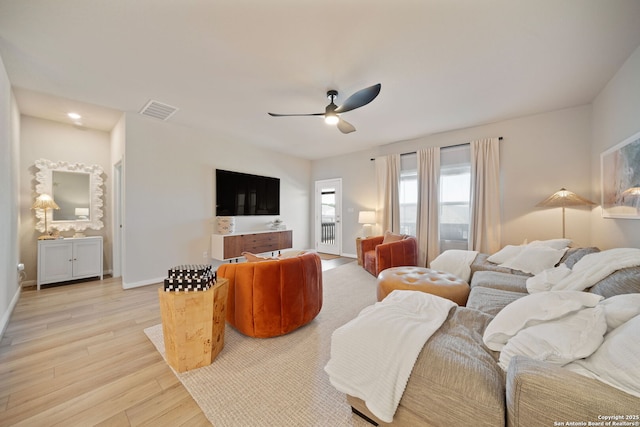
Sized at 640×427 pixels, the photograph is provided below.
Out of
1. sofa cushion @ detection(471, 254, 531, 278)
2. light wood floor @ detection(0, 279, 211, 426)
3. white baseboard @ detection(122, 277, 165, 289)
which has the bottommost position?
light wood floor @ detection(0, 279, 211, 426)

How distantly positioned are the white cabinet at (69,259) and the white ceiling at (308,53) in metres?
1.95

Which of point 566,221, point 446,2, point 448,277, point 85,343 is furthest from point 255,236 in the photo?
point 566,221

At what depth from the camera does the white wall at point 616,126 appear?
2211 millimetres

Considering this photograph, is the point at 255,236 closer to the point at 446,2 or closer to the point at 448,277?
the point at 448,277

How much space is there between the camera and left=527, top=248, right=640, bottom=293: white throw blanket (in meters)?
1.60

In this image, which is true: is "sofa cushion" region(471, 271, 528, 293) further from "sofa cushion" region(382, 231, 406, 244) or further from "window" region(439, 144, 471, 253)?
"window" region(439, 144, 471, 253)

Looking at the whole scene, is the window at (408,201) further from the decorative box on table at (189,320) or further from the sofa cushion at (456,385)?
the decorative box on table at (189,320)

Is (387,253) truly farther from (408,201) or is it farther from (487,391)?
(487,391)

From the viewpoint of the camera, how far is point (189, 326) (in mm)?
1678

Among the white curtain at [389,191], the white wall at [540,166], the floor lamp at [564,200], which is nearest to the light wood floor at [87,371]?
the white curtain at [389,191]

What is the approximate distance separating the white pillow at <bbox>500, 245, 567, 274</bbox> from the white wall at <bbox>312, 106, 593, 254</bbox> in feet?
4.39

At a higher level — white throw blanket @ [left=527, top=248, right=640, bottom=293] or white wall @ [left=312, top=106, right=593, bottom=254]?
white wall @ [left=312, top=106, right=593, bottom=254]

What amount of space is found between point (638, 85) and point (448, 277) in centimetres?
248

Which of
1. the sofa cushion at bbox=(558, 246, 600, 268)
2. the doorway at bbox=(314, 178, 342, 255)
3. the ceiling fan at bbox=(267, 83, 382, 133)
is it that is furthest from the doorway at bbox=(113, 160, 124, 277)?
the sofa cushion at bbox=(558, 246, 600, 268)
